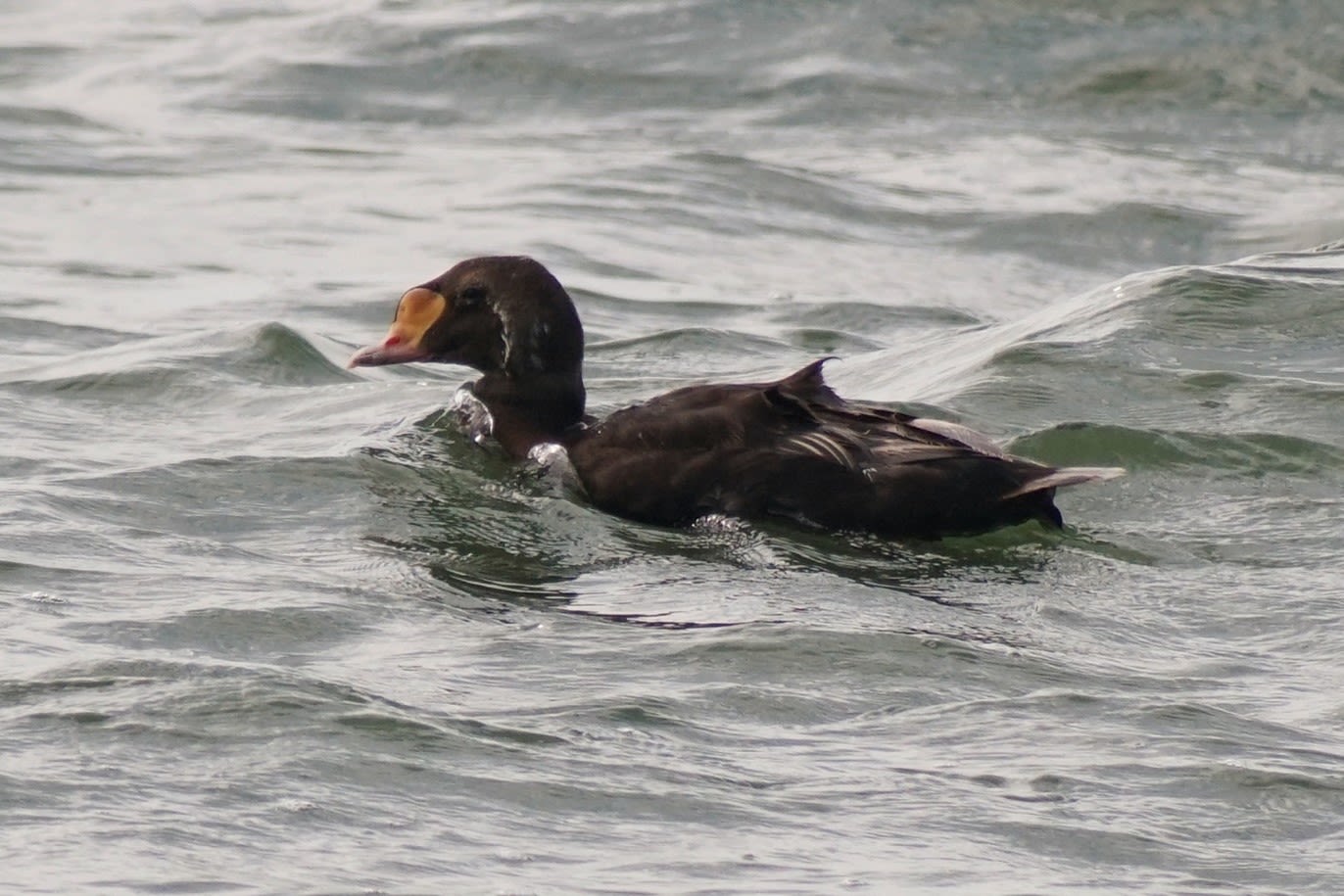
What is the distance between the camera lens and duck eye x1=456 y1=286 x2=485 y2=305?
837 cm

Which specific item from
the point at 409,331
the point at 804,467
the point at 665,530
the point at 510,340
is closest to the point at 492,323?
the point at 510,340

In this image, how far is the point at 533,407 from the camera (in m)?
8.19

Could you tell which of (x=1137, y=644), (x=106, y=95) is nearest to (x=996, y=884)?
A: (x=1137, y=644)

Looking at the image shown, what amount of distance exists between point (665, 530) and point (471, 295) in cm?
151

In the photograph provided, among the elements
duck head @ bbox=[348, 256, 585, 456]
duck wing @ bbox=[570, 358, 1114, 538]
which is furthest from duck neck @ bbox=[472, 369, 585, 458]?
duck wing @ bbox=[570, 358, 1114, 538]

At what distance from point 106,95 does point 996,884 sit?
13899mm

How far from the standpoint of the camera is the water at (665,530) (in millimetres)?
4793

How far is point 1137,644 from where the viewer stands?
614 cm

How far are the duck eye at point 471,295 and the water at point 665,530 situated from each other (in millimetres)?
503

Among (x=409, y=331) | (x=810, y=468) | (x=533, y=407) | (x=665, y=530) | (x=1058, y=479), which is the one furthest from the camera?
(x=409, y=331)

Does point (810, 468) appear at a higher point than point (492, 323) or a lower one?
lower

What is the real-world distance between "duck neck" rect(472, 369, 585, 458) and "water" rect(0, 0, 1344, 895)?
0.47 feet

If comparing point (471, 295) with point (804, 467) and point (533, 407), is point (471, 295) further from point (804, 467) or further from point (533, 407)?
point (804, 467)

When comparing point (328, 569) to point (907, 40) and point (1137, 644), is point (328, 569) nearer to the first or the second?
point (1137, 644)
